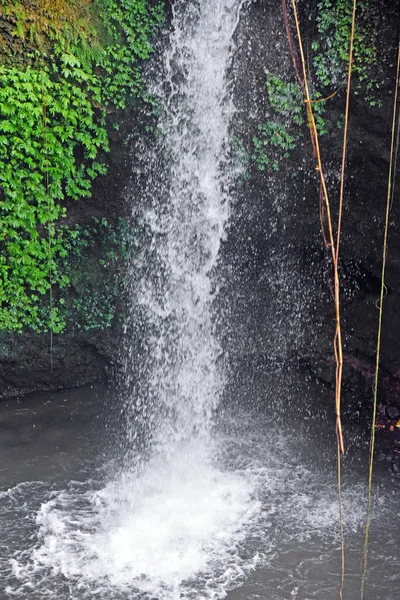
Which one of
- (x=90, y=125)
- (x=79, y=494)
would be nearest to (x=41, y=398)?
(x=79, y=494)

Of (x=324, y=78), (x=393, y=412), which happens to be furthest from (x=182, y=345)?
(x=324, y=78)

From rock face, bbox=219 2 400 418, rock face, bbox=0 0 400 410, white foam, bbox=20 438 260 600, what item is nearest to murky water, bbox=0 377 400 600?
white foam, bbox=20 438 260 600

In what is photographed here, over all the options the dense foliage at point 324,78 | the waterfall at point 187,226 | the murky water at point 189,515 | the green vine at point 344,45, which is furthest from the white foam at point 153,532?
the green vine at point 344,45

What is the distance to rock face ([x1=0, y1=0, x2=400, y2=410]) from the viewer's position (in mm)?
7133

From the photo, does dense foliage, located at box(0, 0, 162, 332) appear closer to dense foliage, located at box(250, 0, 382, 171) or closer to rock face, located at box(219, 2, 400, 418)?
rock face, located at box(219, 2, 400, 418)

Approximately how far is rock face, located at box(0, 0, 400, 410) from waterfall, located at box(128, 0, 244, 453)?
22 cm

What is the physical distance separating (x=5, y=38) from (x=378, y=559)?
6.32 meters

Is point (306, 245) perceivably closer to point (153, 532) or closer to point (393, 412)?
point (393, 412)

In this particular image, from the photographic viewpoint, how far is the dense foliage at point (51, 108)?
6.60m

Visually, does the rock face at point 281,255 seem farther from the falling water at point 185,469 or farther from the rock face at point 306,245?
the falling water at point 185,469

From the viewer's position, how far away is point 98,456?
22.0 feet

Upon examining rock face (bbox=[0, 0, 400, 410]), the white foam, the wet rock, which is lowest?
the white foam

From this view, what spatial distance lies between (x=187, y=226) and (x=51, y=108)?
2.10 m

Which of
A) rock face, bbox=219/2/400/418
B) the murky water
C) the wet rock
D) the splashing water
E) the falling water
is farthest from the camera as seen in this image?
the wet rock
